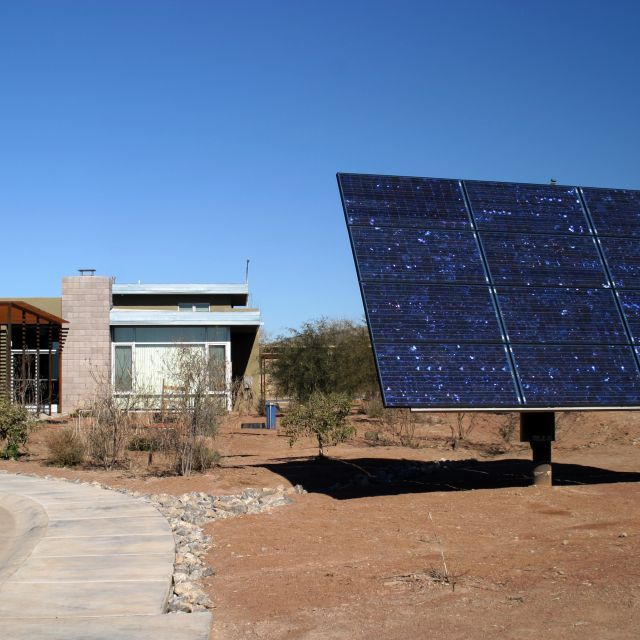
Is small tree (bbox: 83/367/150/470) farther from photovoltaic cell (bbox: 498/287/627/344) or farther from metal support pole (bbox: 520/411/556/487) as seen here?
photovoltaic cell (bbox: 498/287/627/344)

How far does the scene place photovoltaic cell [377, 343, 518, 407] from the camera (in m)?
12.2

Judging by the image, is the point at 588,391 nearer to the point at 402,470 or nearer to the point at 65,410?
the point at 402,470

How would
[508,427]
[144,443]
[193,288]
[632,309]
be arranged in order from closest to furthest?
[632,309] < [144,443] < [508,427] < [193,288]

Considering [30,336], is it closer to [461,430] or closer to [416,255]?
[461,430]

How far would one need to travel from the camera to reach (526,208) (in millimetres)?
15391

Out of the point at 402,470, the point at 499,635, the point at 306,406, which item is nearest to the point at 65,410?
the point at 306,406

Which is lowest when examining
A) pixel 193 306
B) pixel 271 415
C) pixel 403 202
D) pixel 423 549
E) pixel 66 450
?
pixel 423 549

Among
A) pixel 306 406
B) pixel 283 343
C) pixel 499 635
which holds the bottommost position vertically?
pixel 499 635

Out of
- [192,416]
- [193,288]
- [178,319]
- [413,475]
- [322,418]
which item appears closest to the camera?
[192,416]

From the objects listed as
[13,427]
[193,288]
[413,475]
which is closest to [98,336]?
[193,288]

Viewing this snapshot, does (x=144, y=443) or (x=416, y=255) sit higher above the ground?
(x=416, y=255)

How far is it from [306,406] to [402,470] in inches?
124

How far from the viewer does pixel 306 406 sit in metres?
20.2

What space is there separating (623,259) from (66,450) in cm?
1201
